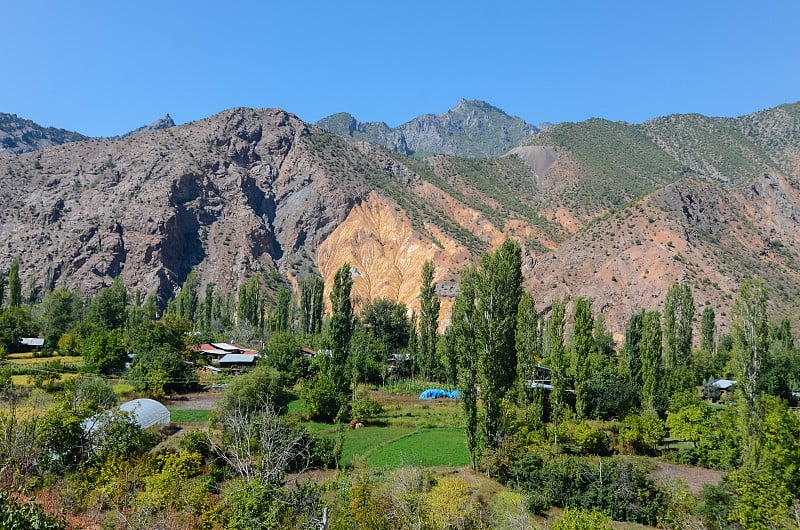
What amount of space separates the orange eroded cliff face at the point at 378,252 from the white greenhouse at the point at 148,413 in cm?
6842

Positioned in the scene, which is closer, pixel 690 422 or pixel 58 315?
pixel 690 422

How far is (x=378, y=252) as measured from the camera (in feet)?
376

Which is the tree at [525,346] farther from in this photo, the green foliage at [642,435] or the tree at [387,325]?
the tree at [387,325]

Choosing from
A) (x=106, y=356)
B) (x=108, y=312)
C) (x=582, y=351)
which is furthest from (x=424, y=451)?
(x=108, y=312)

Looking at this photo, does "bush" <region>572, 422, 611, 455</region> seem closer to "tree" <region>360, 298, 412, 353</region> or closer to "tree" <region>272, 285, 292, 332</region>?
"tree" <region>360, 298, 412, 353</region>

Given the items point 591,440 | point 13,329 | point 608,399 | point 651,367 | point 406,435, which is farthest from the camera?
point 13,329

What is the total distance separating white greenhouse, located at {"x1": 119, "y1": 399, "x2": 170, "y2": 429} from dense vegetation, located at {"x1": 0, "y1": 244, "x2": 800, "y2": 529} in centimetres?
156

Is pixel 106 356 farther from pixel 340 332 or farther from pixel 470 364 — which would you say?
pixel 470 364

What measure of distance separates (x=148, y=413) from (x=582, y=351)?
101 feet

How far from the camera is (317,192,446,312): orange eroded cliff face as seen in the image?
10656 cm

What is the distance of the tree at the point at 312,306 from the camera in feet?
249

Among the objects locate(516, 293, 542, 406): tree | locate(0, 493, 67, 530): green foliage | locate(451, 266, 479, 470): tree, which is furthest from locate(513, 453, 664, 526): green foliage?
locate(0, 493, 67, 530): green foliage

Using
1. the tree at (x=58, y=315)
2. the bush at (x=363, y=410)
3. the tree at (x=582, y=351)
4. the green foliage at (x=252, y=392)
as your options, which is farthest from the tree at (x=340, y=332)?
the tree at (x=58, y=315)

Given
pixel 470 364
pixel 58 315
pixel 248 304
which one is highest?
pixel 248 304
